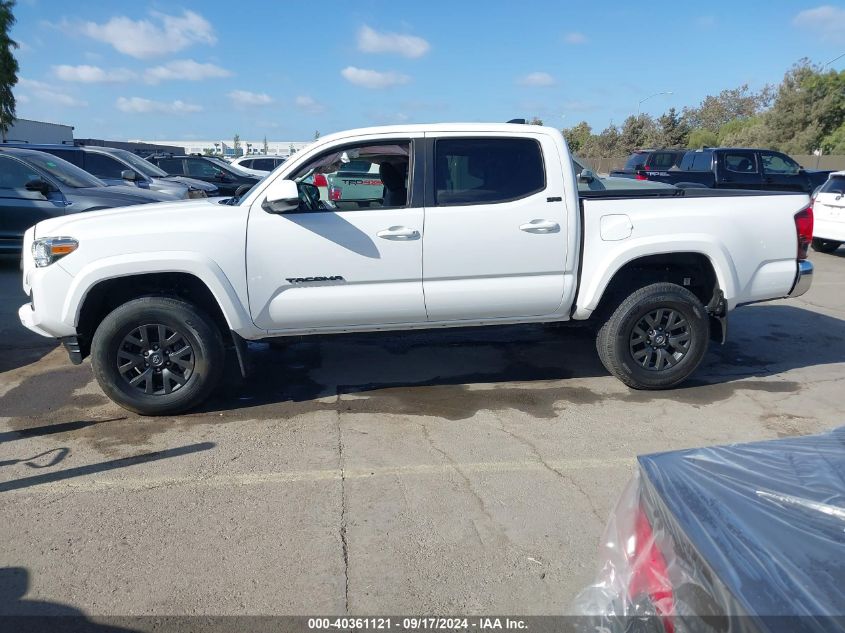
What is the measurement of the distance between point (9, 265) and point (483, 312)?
945 cm

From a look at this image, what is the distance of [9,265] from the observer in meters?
11.0

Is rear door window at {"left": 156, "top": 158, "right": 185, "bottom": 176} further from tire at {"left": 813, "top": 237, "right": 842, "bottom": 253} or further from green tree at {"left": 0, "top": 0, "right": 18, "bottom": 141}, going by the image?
green tree at {"left": 0, "top": 0, "right": 18, "bottom": 141}

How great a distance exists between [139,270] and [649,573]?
Result: 3890 millimetres

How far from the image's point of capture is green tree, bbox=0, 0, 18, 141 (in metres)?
35.9

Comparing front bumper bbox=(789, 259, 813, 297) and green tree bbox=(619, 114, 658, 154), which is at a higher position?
green tree bbox=(619, 114, 658, 154)

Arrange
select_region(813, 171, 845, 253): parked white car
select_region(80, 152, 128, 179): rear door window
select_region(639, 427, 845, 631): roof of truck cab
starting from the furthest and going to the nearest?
select_region(80, 152, 128, 179): rear door window
select_region(813, 171, 845, 253): parked white car
select_region(639, 427, 845, 631): roof of truck cab

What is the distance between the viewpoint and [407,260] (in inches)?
191

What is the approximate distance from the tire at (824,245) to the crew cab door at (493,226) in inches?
390

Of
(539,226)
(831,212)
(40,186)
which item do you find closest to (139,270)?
(539,226)

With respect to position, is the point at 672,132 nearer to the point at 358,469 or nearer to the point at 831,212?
the point at 831,212

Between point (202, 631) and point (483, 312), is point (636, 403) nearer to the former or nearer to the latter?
point (483, 312)

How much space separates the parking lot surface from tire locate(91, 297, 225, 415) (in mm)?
196

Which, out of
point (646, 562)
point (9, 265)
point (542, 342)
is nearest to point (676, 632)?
point (646, 562)

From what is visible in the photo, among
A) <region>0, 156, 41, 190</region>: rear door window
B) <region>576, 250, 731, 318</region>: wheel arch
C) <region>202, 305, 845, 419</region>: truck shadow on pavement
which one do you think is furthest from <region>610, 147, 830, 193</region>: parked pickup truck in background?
<region>0, 156, 41, 190</region>: rear door window
